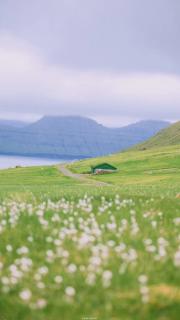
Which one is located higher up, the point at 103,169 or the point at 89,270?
the point at 103,169

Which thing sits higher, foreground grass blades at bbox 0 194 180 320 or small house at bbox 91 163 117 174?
small house at bbox 91 163 117 174

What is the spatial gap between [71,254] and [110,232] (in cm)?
185

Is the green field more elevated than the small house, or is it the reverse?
the small house

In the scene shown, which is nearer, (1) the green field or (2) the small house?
(1) the green field

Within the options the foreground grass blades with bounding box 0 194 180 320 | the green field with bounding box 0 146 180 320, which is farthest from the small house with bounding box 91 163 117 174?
the foreground grass blades with bounding box 0 194 180 320

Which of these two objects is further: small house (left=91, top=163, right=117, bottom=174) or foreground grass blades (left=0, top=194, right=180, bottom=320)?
small house (left=91, top=163, right=117, bottom=174)

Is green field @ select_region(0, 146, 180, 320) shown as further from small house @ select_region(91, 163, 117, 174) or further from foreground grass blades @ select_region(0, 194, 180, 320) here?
small house @ select_region(91, 163, 117, 174)

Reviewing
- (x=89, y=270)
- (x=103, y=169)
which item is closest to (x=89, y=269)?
(x=89, y=270)

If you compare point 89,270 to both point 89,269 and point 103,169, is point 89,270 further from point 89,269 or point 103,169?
point 103,169

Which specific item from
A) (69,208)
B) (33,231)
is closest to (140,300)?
(33,231)

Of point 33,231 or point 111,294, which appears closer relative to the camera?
point 111,294

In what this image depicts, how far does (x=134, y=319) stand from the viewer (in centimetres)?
870

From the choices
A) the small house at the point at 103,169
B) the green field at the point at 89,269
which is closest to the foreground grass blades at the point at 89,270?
the green field at the point at 89,269

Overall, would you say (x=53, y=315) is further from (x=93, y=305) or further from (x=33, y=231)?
(x=33, y=231)
